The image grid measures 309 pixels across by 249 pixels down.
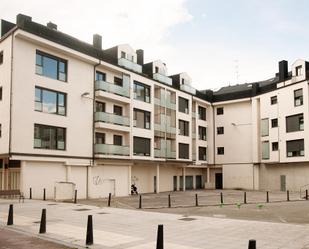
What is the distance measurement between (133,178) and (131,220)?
83.3 ft

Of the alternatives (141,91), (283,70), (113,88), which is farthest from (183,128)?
(113,88)

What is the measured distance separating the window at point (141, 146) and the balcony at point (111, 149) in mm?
1747

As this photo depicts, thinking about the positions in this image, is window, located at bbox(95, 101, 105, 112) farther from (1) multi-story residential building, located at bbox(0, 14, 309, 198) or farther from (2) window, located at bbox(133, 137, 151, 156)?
(2) window, located at bbox(133, 137, 151, 156)

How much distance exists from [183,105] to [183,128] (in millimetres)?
2910

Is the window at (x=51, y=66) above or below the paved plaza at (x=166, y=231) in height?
above

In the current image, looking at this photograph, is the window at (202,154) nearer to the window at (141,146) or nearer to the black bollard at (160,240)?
the window at (141,146)

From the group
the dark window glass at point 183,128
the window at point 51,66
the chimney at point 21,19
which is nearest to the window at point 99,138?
the window at point 51,66

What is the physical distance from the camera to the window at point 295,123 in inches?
1656

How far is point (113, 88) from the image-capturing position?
121 feet

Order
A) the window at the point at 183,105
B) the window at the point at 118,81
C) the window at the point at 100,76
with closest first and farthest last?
the window at the point at 100,76 < the window at the point at 118,81 < the window at the point at 183,105

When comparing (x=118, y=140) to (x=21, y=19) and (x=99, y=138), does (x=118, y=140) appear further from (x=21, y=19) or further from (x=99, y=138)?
(x=21, y=19)

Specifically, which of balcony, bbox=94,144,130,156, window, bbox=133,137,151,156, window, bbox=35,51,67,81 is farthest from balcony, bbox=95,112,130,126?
window, bbox=35,51,67,81

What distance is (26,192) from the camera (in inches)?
1109

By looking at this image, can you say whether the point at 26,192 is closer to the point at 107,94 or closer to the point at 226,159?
the point at 107,94
